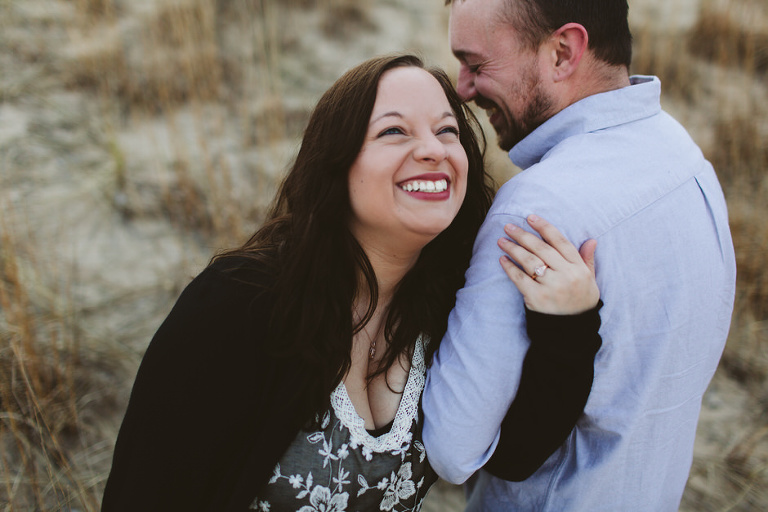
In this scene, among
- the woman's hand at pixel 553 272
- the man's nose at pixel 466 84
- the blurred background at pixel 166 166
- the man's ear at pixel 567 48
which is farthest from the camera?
the blurred background at pixel 166 166

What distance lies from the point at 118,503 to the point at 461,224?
4.29 ft

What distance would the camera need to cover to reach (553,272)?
125 centimetres

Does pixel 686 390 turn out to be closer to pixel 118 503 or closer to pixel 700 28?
pixel 118 503

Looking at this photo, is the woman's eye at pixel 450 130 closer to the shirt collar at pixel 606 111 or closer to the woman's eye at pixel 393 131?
the woman's eye at pixel 393 131

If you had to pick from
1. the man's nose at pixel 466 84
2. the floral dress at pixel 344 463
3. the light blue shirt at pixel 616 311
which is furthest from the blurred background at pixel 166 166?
the light blue shirt at pixel 616 311

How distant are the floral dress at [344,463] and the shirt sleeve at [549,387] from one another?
10.6 inches

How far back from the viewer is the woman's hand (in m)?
1.25

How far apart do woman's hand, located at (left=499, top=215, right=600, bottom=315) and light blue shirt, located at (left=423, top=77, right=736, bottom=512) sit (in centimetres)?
5

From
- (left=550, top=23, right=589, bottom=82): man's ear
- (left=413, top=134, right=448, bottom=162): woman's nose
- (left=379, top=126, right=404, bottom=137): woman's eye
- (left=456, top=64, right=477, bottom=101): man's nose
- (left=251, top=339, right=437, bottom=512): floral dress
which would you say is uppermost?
(left=550, top=23, right=589, bottom=82): man's ear

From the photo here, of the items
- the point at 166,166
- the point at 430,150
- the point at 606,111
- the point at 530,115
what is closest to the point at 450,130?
the point at 430,150

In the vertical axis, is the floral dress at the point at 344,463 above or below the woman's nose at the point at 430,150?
below

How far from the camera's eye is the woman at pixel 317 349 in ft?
4.66

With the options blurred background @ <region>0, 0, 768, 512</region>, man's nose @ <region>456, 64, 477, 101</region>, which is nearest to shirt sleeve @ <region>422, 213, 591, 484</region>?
man's nose @ <region>456, 64, 477, 101</region>

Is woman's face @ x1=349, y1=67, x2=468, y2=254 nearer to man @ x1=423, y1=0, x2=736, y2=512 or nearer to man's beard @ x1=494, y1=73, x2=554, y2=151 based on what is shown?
man @ x1=423, y1=0, x2=736, y2=512
